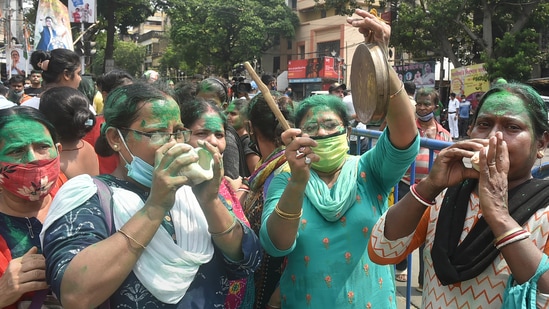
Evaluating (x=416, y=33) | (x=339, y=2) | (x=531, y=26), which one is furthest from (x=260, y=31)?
(x=531, y=26)

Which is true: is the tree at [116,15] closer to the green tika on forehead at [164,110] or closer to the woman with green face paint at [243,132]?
the woman with green face paint at [243,132]

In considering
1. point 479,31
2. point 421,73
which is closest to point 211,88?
point 421,73

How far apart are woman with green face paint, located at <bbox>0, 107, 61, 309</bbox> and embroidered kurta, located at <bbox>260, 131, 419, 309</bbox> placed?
3.02 ft

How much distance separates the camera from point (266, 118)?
2789mm

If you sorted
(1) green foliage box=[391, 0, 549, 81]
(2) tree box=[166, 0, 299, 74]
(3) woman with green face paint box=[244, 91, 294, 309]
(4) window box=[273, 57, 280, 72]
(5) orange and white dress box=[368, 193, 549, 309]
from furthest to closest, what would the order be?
1. (4) window box=[273, 57, 280, 72]
2. (2) tree box=[166, 0, 299, 74]
3. (1) green foliage box=[391, 0, 549, 81]
4. (3) woman with green face paint box=[244, 91, 294, 309]
5. (5) orange and white dress box=[368, 193, 549, 309]

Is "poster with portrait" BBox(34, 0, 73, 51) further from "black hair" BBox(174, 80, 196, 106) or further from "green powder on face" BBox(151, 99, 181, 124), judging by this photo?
"green powder on face" BBox(151, 99, 181, 124)

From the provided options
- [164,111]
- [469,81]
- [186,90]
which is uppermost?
[469,81]

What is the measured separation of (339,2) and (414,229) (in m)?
23.3

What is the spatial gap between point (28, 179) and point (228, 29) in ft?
144

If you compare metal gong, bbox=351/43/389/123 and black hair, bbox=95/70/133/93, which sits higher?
black hair, bbox=95/70/133/93

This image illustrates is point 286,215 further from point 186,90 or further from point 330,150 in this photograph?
point 186,90

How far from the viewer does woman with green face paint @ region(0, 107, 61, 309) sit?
1.73 m

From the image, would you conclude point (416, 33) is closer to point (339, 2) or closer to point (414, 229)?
point (339, 2)

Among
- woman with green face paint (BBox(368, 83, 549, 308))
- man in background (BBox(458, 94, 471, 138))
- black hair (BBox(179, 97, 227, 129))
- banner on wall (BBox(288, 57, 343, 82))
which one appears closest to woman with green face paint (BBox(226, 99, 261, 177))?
black hair (BBox(179, 97, 227, 129))
